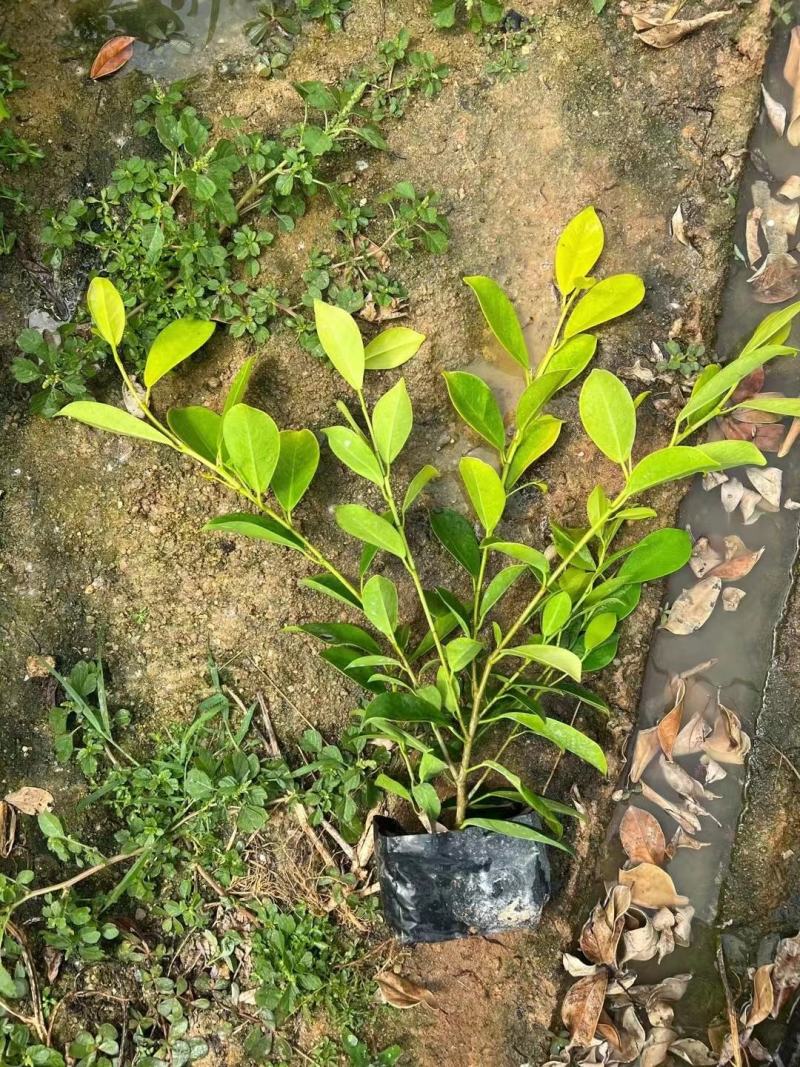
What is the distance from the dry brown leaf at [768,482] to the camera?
6.20 feet

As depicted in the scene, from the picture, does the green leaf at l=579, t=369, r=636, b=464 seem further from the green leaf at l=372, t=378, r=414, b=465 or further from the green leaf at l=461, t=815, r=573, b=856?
the green leaf at l=461, t=815, r=573, b=856

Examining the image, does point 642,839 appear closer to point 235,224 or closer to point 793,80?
point 235,224

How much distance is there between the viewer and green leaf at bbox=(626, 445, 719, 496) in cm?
138

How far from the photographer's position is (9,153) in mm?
1815

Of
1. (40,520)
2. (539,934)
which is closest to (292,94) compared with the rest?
(40,520)

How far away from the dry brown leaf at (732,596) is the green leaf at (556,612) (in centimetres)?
51

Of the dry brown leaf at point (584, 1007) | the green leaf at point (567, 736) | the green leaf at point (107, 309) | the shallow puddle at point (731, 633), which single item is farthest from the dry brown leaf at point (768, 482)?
the green leaf at point (107, 309)

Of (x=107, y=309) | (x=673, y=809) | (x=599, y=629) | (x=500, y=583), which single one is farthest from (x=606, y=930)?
(x=107, y=309)

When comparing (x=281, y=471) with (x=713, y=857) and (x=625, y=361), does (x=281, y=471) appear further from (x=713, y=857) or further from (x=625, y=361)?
(x=713, y=857)

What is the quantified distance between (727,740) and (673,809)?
0.19 meters

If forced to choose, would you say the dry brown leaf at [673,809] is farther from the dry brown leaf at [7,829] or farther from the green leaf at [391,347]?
the dry brown leaf at [7,829]

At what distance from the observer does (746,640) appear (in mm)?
1917

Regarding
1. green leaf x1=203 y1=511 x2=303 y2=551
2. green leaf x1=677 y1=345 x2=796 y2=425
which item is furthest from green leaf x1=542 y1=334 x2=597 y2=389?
green leaf x1=203 y1=511 x2=303 y2=551

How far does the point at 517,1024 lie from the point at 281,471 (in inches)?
48.4
